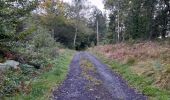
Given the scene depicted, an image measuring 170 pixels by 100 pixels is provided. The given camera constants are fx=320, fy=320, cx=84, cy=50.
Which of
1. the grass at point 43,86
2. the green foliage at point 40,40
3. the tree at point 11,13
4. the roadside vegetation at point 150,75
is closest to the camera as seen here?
the grass at point 43,86

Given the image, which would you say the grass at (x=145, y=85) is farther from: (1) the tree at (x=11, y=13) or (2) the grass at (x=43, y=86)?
(1) the tree at (x=11, y=13)

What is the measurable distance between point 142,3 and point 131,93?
36.8 metres

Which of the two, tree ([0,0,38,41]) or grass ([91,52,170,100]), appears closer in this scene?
grass ([91,52,170,100])

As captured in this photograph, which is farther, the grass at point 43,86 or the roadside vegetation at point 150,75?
the roadside vegetation at point 150,75

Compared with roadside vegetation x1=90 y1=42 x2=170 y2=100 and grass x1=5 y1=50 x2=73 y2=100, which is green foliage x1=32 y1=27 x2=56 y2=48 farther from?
grass x1=5 y1=50 x2=73 y2=100

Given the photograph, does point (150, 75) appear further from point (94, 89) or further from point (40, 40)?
point (40, 40)

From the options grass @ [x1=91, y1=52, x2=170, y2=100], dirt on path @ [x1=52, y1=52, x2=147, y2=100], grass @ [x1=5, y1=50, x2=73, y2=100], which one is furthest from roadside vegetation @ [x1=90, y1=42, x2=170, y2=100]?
grass @ [x1=5, y1=50, x2=73, y2=100]

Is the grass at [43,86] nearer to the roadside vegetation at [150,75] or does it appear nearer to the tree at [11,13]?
the tree at [11,13]

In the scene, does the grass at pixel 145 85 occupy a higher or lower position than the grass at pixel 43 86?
lower

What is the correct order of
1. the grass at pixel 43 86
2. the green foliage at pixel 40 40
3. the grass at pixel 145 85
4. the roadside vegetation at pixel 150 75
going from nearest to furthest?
the grass at pixel 43 86, the grass at pixel 145 85, the roadside vegetation at pixel 150 75, the green foliage at pixel 40 40

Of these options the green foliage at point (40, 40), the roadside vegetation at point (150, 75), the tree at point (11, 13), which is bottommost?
the roadside vegetation at point (150, 75)

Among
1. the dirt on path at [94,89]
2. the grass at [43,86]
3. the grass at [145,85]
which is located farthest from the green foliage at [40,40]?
the dirt on path at [94,89]

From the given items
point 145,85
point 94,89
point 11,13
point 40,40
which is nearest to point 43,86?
point 94,89

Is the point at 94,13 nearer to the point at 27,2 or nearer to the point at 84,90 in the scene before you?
the point at 27,2
